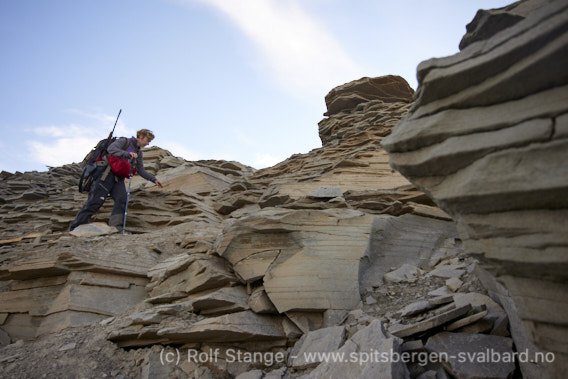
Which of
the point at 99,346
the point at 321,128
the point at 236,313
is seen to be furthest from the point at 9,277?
the point at 321,128

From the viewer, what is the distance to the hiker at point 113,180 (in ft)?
40.8

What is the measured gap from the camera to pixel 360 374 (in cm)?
422

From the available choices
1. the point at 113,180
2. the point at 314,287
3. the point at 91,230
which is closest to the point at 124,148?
the point at 113,180

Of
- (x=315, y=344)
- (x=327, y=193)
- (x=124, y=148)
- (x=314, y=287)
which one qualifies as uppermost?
(x=124, y=148)

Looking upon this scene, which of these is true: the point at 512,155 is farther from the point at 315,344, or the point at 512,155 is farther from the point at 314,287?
the point at 314,287

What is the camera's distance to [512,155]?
3.43 meters

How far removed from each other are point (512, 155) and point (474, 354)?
2749 millimetres

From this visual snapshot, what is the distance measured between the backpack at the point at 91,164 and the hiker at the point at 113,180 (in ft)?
0.55

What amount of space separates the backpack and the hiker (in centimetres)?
17

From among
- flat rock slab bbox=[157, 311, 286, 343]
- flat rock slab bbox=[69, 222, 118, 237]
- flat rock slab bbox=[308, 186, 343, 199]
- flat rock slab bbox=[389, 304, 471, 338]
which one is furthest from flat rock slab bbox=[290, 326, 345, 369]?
flat rock slab bbox=[69, 222, 118, 237]

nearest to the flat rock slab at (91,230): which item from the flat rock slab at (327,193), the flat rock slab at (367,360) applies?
the flat rock slab at (327,193)

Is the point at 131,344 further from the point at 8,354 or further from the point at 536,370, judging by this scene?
the point at 536,370

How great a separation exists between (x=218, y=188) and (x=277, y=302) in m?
15.3

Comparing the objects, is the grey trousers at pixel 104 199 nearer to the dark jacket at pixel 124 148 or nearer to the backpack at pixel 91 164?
the backpack at pixel 91 164
